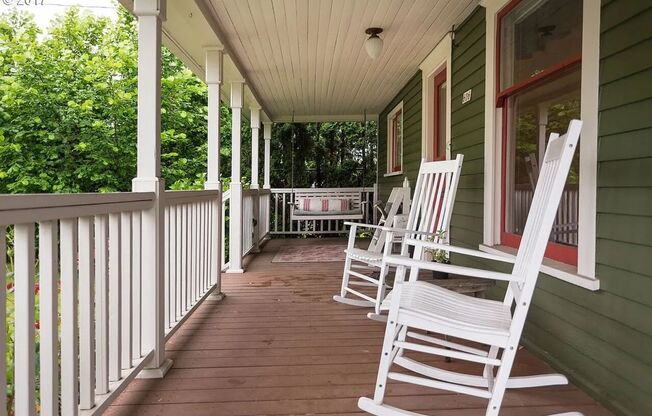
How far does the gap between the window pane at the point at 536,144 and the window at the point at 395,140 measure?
353cm

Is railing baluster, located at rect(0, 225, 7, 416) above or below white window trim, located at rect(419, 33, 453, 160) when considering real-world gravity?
below

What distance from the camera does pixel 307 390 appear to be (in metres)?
2.00

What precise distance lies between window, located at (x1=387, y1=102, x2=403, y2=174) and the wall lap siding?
14.9 ft

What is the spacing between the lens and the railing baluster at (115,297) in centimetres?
173

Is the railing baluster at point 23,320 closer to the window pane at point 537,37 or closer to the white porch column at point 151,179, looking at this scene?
the white porch column at point 151,179

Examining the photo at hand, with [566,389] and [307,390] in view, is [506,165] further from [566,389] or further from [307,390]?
[307,390]

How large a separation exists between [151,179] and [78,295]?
2.18 feet

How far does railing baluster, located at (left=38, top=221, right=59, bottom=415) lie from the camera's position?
127cm

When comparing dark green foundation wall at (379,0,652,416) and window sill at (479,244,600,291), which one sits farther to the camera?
window sill at (479,244,600,291)

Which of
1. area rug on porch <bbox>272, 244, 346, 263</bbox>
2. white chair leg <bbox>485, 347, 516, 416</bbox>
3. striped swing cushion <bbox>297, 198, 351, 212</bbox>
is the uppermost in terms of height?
striped swing cushion <bbox>297, 198, 351, 212</bbox>

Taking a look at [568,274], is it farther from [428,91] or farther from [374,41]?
[428,91]

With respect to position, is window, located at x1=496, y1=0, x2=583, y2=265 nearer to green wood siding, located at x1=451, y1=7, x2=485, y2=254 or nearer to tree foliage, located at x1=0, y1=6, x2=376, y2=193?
green wood siding, located at x1=451, y1=7, x2=485, y2=254

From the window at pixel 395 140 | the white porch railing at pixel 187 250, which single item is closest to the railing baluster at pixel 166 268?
the white porch railing at pixel 187 250

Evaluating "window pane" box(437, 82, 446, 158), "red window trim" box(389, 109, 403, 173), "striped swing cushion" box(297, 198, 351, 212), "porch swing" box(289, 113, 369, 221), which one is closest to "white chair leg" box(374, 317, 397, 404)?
"window pane" box(437, 82, 446, 158)
